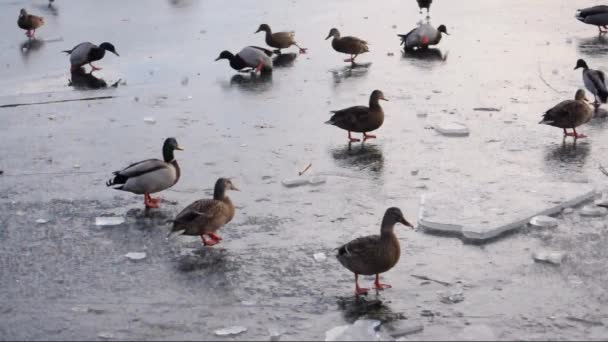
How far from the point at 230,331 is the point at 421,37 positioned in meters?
11.1

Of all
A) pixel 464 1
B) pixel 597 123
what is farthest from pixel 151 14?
pixel 597 123

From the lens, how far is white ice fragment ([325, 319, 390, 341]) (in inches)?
256

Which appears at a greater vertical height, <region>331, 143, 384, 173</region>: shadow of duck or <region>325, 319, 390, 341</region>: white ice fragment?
<region>325, 319, 390, 341</region>: white ice fragment

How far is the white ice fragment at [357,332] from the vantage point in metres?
6.49

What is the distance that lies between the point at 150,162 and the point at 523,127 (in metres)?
4.81

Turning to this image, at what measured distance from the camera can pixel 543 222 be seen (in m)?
8.50

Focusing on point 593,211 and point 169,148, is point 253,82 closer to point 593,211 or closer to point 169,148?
point 169,148

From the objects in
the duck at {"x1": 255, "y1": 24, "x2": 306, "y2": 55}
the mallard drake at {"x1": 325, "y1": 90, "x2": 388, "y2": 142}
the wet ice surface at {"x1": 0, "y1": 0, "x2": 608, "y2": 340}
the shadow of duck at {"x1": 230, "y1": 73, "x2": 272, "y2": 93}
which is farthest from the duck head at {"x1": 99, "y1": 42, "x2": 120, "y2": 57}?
the mallard drake at {"x1": 325, "y1": 90, "x2": 388, "y2": 142}

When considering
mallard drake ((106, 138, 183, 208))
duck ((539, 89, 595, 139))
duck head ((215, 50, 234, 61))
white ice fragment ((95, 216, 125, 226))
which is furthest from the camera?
duck head ((215, 50, 234, 61))

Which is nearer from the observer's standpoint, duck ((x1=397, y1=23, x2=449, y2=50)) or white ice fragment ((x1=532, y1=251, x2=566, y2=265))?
white ice fragment ((x1=532, y1=251, x2=566, y2=265))

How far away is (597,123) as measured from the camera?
39.5ft

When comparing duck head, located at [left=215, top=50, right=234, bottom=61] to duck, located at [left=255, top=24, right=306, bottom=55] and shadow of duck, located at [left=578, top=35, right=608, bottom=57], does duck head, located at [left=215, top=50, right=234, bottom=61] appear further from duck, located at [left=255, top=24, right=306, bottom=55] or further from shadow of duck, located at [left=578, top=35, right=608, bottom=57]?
shadow of duck, located at [left=578, top=35, right=608, bottom=57]

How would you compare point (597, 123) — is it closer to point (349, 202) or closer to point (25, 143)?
point (349, 202)

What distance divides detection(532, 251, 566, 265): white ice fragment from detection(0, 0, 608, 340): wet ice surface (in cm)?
7
